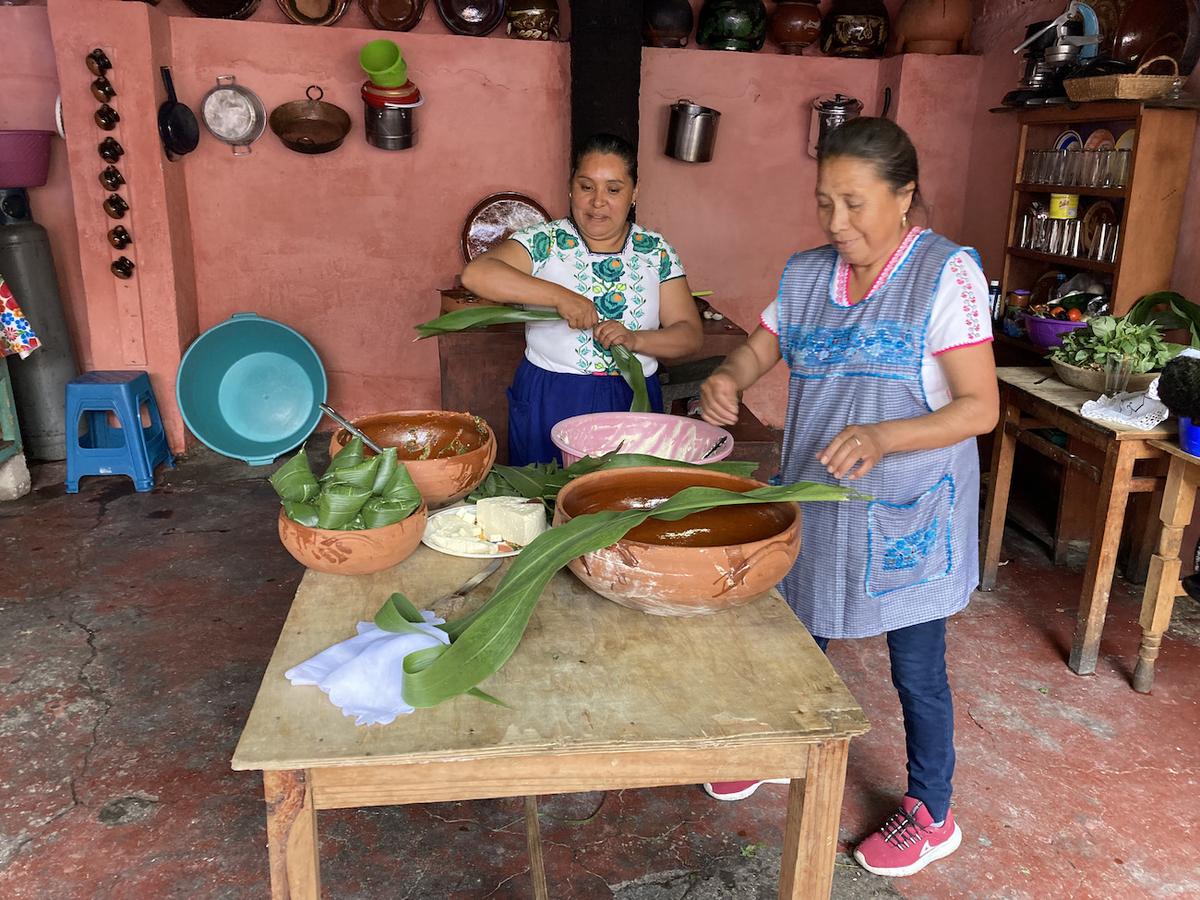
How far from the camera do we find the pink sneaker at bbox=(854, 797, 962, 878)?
2025 mm

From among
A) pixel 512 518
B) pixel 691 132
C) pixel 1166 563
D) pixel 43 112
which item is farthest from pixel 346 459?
pixel 43 112

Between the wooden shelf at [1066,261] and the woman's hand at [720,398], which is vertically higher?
the wooden shelf at [1066,261]

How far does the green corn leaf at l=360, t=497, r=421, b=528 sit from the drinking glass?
7.79ft

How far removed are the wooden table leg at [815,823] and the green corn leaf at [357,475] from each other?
799 mm

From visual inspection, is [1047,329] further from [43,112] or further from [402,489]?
[43,112]

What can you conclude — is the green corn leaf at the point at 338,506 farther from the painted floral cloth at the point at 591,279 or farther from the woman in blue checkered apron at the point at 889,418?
the painted floral cloth at the point at 591,279

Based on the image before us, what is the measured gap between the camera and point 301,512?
151cm

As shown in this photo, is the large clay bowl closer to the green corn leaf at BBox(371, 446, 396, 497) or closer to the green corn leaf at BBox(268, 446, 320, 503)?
the green corn leaf at BBox(371, 446, 396, 497)

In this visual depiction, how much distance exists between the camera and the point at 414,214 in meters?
5.07

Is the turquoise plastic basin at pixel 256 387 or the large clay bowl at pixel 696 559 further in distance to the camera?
the turquoise plastic basin at pixel 256 387

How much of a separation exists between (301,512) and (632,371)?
1.04 metres

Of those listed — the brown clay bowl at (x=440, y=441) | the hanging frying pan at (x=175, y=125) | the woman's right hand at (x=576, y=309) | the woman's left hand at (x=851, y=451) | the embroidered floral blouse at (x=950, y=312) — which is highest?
the hanging frying pan at (x=175, y=125)

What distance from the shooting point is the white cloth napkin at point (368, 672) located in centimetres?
119

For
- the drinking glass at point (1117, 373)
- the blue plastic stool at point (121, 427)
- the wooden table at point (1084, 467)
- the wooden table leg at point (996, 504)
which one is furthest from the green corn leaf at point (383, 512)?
the blue plastic stool at point (121, 427)
